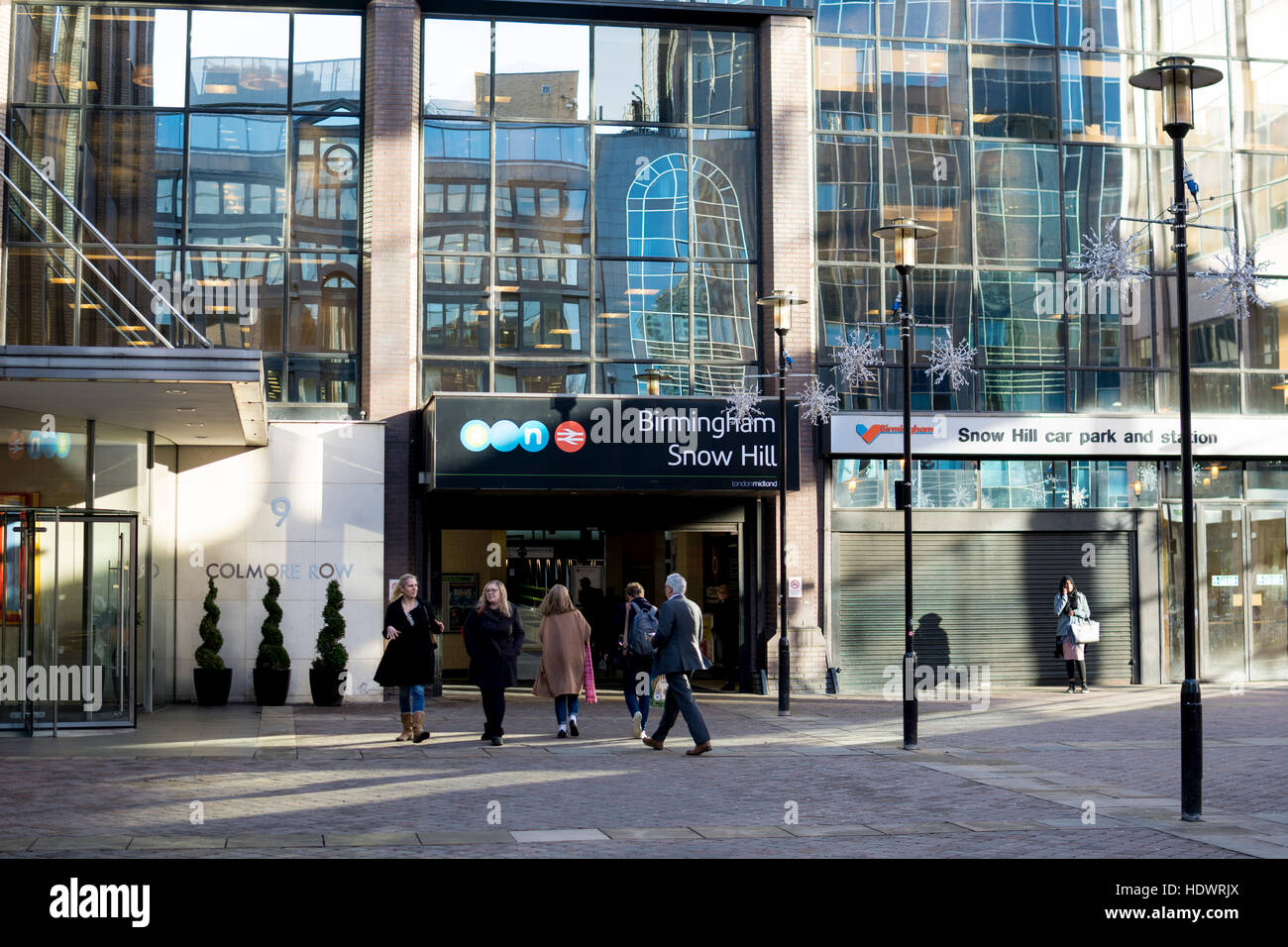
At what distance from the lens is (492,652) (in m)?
15.7

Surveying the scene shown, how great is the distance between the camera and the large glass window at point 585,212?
22.6 m

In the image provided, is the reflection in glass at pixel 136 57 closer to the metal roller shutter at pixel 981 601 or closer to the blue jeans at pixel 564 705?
the blue jeans at pixel 564 705

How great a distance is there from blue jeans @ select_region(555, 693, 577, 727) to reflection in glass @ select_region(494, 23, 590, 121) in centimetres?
1053

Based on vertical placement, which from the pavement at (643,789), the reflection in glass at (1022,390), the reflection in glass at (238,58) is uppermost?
the reflection in glass at (238,58)

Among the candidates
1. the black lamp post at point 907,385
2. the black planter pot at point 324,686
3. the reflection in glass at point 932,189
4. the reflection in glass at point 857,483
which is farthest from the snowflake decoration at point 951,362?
the black planter pot at point 324,686

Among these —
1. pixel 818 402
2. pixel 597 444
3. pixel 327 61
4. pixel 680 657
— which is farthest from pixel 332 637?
pixel 327 61

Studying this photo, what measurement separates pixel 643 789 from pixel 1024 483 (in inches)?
527

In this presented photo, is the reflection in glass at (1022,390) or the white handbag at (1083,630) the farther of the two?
the reflection in glass at (1022,390)

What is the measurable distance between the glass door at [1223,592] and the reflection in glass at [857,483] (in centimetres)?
602

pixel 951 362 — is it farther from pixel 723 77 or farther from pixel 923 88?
pixel 723 77

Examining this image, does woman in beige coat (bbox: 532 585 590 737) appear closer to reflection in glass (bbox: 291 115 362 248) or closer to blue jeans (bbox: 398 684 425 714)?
blue jeans (bbox: 398 684 425 714)

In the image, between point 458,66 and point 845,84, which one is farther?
point 845,84

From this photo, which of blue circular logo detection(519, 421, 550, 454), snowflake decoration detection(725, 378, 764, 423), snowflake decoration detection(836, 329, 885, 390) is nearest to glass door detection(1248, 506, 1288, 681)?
snowflake decoration detection(836, 329, 885, 390)

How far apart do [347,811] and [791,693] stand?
12.4 metres
